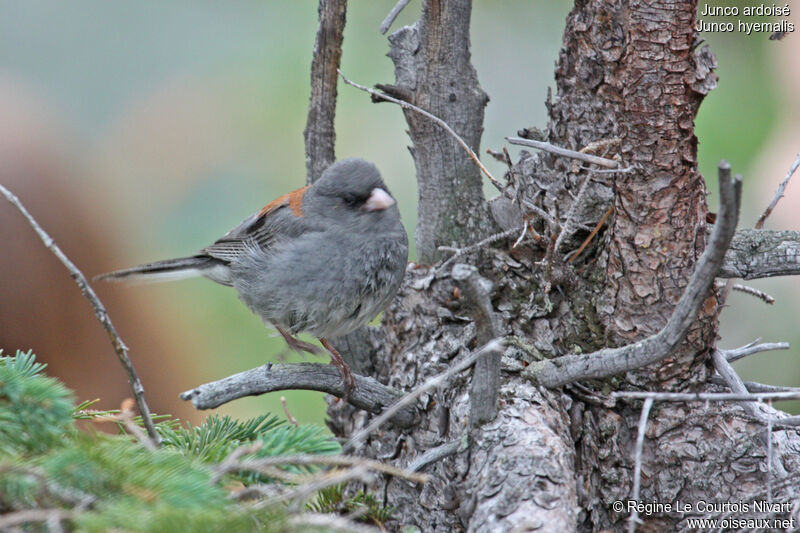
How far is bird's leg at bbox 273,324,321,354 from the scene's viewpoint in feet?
8.37

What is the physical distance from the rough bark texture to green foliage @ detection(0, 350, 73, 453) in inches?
55.1

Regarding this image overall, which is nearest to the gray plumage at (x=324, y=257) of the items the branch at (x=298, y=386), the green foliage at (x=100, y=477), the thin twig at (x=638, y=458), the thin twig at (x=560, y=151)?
the branch at (x=298, y=386)

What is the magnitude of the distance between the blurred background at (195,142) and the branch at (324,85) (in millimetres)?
1338

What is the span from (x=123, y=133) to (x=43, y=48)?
69 cm

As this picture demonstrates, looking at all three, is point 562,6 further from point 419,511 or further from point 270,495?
point 270,495

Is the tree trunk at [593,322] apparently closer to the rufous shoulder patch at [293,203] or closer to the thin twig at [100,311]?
the rufous shoulder patch at [293,203]

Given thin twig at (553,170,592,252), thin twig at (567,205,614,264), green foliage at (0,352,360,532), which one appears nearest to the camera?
green foliage at (0,352,360,532)

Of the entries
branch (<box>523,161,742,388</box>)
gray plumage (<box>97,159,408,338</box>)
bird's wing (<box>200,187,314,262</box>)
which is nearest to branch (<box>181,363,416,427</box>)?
gray plumage (<box>97,159,408,338</box>)

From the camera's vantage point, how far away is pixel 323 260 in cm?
232

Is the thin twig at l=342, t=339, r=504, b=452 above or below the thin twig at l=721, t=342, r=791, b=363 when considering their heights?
below

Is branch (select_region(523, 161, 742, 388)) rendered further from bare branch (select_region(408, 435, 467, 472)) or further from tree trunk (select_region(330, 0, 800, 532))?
bare branch (select_region(408, 435, 467, 472))

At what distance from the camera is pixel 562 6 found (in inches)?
165

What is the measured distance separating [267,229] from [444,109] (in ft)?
2.66

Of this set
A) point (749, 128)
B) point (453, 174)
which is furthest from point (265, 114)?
point (749, 128)
